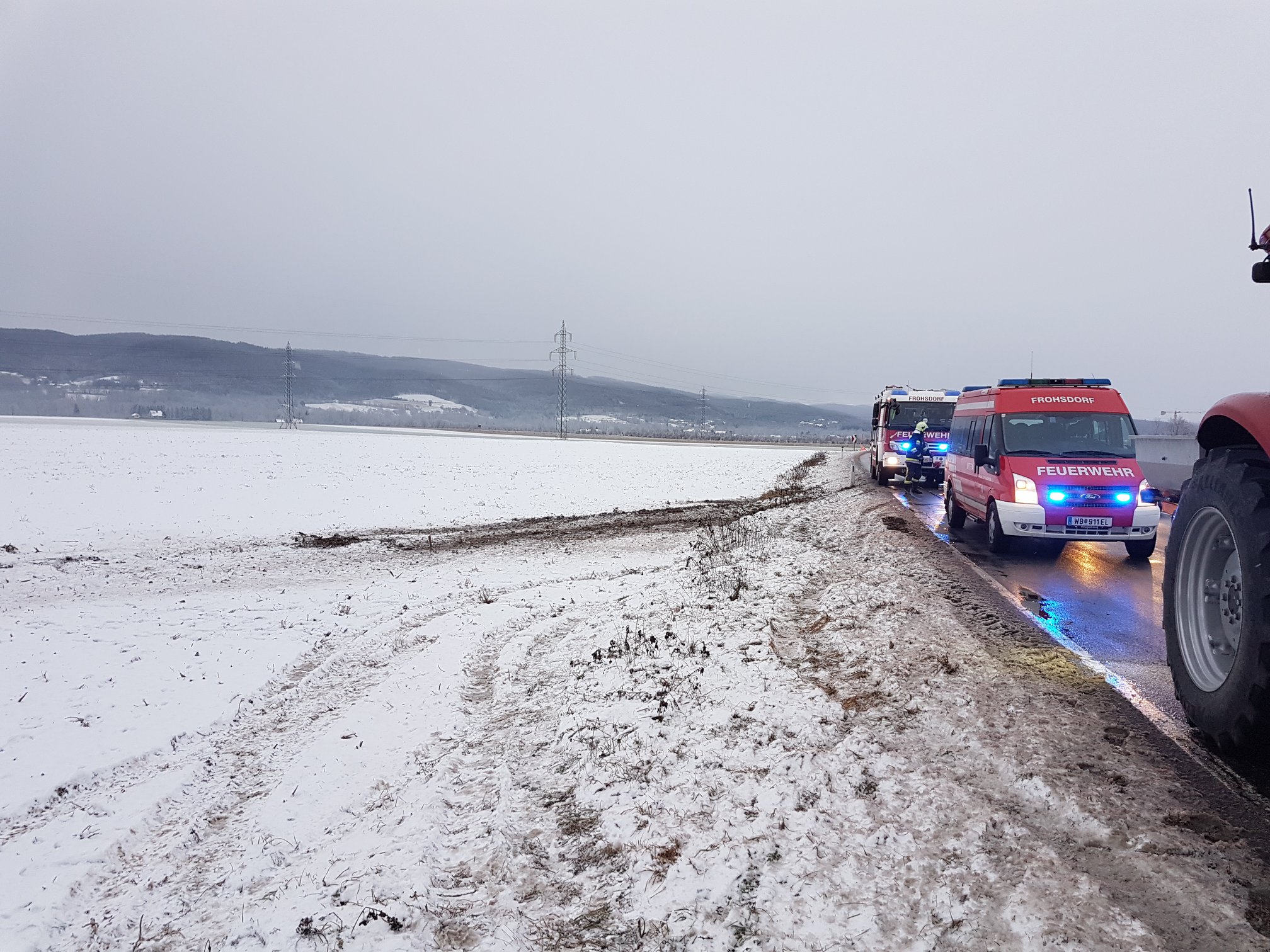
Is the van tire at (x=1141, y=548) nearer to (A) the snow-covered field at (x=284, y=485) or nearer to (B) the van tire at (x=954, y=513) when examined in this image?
(B) the van tire at (x=954, y=513)

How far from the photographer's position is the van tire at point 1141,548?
10.4m

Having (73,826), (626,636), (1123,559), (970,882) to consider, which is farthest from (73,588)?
(1123,559)

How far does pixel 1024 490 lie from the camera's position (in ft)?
34.4

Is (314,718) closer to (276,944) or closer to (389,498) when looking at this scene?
(276,944)

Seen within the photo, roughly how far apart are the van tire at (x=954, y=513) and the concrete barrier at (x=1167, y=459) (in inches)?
288

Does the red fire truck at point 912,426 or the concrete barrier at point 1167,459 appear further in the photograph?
the red fire truck at point 912,426

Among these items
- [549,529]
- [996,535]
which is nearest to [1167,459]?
[996,535]

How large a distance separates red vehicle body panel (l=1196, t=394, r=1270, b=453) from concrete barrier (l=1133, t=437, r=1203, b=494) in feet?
53.5

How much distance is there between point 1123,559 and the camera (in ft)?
35.5

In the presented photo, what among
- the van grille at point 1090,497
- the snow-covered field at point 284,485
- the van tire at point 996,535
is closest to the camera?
the van grille at point 1090,497

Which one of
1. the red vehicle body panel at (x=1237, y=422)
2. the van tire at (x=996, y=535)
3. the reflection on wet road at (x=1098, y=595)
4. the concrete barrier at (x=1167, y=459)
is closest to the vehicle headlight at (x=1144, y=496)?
the reflection on wet road at (x=1098, y=595)

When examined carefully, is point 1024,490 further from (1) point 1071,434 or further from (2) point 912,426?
(2) point 912,426

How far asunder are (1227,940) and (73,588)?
13020 millimetres

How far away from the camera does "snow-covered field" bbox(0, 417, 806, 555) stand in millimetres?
15945
